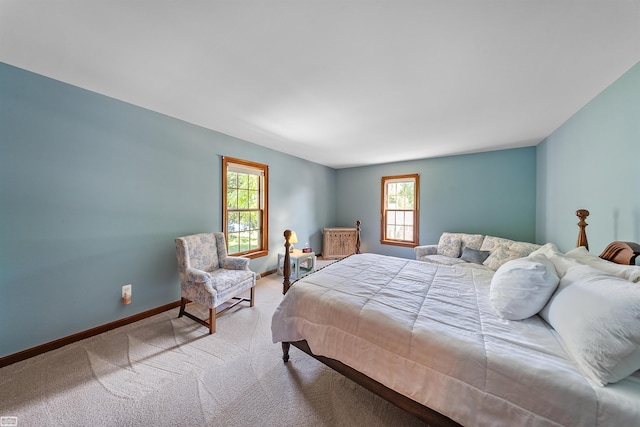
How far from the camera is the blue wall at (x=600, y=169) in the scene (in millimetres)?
1661

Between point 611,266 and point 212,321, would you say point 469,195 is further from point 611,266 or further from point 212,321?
point 212,321

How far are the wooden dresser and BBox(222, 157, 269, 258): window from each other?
1.69m

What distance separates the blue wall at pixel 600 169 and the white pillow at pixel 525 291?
1166mm

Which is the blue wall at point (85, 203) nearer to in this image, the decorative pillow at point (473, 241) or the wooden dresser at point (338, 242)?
the wooden dresser at point (338, 242)

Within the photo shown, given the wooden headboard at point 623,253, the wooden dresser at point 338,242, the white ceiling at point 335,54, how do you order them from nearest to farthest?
1. the white ceiling at point 335,54
2. the wooden headboard at point 623,253
3. the wooden dresser at point 338,242

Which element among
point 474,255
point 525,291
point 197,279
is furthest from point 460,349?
point 474,255

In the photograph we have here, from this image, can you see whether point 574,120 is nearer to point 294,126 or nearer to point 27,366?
point 294,126

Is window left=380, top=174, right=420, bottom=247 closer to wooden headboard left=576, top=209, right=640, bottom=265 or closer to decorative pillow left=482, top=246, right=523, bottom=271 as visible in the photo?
decorative pillow left=482, top=246, right=523, bottom=271

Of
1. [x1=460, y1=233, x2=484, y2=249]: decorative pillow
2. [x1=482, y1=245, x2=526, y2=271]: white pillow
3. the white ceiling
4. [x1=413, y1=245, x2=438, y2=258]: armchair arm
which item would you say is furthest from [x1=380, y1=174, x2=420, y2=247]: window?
the white ceiling

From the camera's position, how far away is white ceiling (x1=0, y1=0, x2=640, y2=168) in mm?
1219

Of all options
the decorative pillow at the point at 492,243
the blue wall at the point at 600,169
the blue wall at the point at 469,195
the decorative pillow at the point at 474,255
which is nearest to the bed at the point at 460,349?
the blue wall at the point at 600,169

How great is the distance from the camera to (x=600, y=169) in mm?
2014

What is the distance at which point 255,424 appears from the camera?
1320mm

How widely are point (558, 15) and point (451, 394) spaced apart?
215cm
